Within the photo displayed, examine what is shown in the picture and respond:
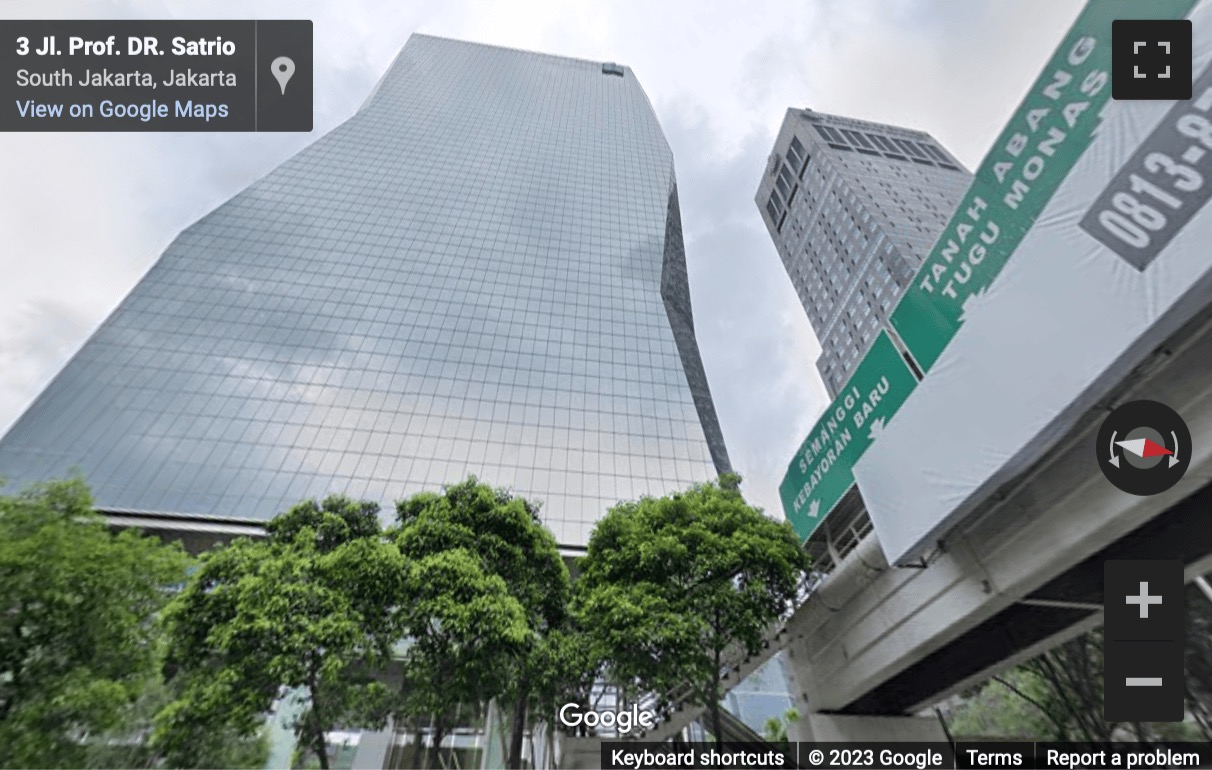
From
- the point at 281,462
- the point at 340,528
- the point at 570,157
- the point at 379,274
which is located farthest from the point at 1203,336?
the point at 570,157

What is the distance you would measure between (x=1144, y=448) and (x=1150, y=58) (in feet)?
12.7

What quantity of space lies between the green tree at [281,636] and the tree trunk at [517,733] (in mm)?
2707

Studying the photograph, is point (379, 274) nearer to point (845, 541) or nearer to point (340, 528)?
point (340, 528)

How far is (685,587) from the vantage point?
33.6 feet

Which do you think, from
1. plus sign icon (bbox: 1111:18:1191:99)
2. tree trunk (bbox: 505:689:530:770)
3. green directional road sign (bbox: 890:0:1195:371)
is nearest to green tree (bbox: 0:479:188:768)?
tree trunk (bbox: 505:689:530:770)

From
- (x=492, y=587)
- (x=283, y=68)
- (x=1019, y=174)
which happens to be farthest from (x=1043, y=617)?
(x=283, y=68)

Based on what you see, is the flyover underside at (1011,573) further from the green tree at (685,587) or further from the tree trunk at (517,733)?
the tree trunk at (517,733)

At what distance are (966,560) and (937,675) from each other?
4058 millimetres

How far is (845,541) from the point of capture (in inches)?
494

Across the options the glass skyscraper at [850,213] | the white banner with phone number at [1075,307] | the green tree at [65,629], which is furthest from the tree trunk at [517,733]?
the glass skyscraper at [850,213]

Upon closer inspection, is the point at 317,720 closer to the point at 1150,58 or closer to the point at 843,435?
the point at 843,435

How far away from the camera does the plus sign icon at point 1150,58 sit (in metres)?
5.08

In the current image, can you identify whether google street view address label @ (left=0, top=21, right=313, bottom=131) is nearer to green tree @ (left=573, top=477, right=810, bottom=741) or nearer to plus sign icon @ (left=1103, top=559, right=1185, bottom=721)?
green tree @ (left=573, top=477, right=810, bottom=741)

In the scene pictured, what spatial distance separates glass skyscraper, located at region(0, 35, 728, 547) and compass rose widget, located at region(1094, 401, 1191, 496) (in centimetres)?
2473
